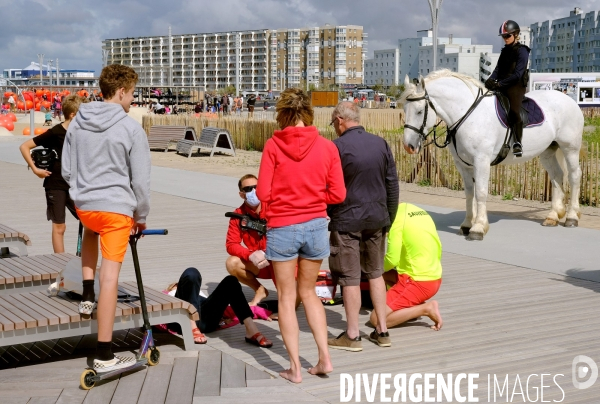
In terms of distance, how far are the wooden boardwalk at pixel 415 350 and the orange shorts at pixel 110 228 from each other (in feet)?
2.83

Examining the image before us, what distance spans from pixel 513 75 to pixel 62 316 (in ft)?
24.5

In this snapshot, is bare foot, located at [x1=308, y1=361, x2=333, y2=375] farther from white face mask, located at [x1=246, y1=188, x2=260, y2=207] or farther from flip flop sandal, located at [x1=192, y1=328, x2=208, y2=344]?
white face mask, located at [x1=246, y1=188, x2=260, y2=207]

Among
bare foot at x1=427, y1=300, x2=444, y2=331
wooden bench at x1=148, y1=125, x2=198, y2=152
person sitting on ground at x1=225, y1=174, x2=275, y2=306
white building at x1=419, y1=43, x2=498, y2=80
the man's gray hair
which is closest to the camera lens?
the man's gray hair

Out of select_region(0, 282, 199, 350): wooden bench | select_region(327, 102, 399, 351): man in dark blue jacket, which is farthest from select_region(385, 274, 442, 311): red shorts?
select_region(0, 282, 199, 350): wooden bench

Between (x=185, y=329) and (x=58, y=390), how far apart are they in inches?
42.3

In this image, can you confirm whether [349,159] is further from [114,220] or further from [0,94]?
[0,94]

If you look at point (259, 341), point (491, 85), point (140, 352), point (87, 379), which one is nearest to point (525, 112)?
point (491, 85)

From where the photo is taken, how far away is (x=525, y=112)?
1133 cm

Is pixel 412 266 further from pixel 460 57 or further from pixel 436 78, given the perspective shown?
pixel 460 57

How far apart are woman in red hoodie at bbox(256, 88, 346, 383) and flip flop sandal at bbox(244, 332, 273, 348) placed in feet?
2.70

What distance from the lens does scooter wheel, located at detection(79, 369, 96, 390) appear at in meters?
5.00

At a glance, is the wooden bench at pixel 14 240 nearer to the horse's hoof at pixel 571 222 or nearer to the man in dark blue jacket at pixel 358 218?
the man in dark blue jacket at pixel 358 218

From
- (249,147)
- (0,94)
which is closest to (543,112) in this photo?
(249,147)

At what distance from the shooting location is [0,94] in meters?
70.2
